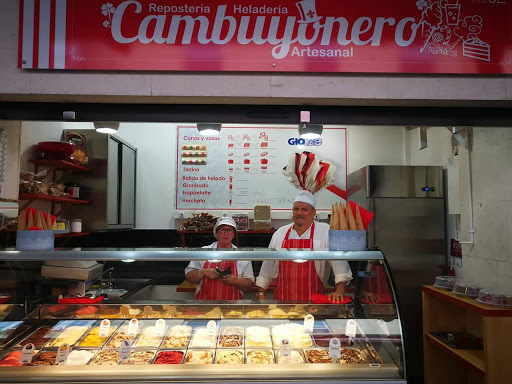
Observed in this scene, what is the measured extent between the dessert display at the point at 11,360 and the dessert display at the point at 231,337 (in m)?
1.17

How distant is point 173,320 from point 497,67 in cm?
274

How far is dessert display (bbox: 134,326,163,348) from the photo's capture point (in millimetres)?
2541

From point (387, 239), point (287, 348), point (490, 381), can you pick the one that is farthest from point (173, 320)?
point (387, 239)

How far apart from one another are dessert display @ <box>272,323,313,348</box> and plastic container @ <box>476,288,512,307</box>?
1.69 m

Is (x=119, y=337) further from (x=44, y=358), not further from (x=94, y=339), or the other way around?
(x=44, y=358)

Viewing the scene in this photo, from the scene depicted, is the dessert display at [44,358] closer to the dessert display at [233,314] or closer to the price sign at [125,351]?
the price sign at [125,351]

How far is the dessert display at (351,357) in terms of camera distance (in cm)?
234

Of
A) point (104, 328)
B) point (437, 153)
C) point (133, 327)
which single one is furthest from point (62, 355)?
point (437, 153)

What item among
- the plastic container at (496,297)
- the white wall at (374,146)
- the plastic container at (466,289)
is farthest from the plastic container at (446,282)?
the white wall at (374,146)

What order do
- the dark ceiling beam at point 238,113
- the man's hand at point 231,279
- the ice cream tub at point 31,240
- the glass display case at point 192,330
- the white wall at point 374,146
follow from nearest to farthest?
the glass display case at point 192,330 < the ice cream tub at point 31,240 < the dark ceiling beam at point 238,113 < the man's hand at point 231,279 < the white wall at point 374,146

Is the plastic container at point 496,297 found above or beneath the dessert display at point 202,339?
above

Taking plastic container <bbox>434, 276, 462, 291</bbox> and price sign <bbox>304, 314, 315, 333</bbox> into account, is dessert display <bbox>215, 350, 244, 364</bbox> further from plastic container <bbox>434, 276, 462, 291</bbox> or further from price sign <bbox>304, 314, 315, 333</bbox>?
plastic container <bbox>434, 276, 462, 291</bbox>

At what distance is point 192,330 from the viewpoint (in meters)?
2.71

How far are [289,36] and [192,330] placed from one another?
205cm
